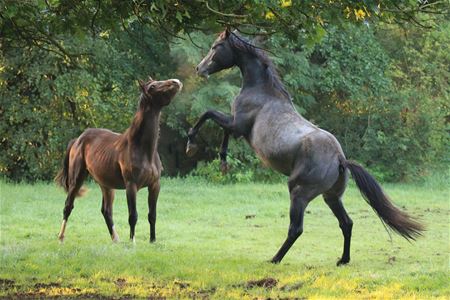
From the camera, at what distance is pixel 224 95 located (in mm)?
21953

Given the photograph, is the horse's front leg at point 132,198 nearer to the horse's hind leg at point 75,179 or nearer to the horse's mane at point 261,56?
the horse's hind leg at point 75,179

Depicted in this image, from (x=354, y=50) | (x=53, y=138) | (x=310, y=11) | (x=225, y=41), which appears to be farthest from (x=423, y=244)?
(x=354, y=50)

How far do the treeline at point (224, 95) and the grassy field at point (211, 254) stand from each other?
3575 millimetres

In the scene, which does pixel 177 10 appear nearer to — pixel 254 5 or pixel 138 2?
pixel 138 2

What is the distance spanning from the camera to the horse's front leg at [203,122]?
31.2ft

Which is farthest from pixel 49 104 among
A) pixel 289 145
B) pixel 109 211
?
pixel 289 145

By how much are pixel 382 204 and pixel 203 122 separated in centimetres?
232

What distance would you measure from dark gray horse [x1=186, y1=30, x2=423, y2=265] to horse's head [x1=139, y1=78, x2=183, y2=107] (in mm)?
392

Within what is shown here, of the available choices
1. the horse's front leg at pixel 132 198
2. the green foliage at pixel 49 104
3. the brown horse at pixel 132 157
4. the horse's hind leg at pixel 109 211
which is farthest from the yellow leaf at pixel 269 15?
the green foliage at pixel 49 104

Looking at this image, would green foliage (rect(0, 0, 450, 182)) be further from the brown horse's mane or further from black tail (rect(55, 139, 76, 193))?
the brown horse's mane

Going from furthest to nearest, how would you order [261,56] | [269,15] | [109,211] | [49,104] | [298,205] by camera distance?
[49,104] → [109,211] → [261,56] → [298,205] → [269,15]

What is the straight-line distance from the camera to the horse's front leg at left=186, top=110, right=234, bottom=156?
951 cm

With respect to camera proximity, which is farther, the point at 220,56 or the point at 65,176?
the point at 65,176

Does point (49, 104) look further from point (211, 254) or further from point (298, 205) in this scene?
point (298, 205)
